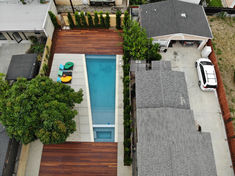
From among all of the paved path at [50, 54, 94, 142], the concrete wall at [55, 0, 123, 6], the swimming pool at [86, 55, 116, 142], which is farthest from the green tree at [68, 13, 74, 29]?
the swimming pool at [86, 55, 116, 142]

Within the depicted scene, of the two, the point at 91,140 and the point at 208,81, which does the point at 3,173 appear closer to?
the point at 91,140

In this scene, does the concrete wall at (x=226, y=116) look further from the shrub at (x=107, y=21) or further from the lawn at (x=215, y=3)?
the shrub at (x=107, y=21)

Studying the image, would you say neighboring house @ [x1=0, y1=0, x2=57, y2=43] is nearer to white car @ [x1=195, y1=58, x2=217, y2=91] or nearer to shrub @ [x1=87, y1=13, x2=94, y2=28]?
shrub @ [x1=87, y1=13, x2=94, y2=28]

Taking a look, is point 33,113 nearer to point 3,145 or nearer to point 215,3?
point 3,145

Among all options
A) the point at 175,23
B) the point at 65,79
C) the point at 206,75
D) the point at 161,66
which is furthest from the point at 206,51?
the point at 65,79

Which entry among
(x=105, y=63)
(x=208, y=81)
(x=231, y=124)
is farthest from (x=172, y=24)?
(x=231, y=124)

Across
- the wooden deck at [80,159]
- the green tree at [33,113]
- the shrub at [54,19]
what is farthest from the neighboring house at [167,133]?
the shrub at [54,19]
